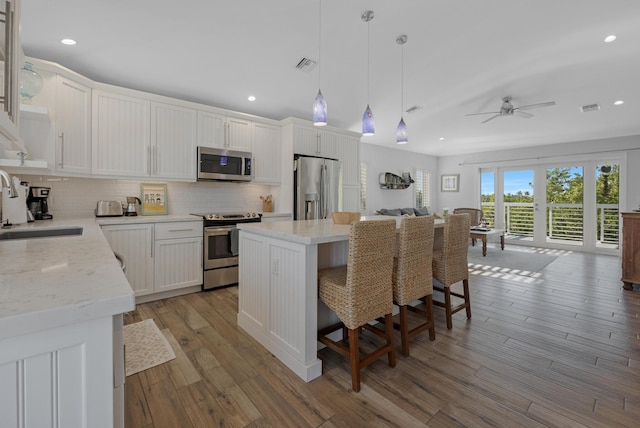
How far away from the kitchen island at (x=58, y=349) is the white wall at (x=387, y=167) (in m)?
6.33

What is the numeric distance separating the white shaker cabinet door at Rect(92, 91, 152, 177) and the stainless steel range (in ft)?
3.11

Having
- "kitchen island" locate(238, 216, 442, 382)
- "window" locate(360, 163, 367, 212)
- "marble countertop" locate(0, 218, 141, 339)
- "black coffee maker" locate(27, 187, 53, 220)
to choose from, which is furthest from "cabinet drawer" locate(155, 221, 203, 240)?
"window" locate(360, 163, 367, 212)

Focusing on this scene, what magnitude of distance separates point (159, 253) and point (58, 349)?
114 inches

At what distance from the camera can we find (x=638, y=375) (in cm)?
192

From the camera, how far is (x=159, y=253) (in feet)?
10.7

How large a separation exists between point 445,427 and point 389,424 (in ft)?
0.92

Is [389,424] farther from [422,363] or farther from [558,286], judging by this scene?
[558,286]

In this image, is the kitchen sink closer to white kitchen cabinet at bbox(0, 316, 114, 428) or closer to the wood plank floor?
the wood plank floor

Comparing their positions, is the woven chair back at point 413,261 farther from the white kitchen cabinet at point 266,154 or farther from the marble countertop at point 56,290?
the white kitchen cabinet at point 266,154

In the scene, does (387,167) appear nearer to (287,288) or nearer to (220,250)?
(220,250)

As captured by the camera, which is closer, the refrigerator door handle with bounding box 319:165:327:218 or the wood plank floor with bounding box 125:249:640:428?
the wood plank floor with bounding box 125:249:640:428

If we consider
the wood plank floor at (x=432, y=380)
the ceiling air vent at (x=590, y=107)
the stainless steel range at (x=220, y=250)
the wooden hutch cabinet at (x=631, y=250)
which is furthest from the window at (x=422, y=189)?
the stainless steel range at (x=220, y=250)

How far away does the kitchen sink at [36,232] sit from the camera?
1.97m

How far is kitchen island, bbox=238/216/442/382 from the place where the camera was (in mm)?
1881
